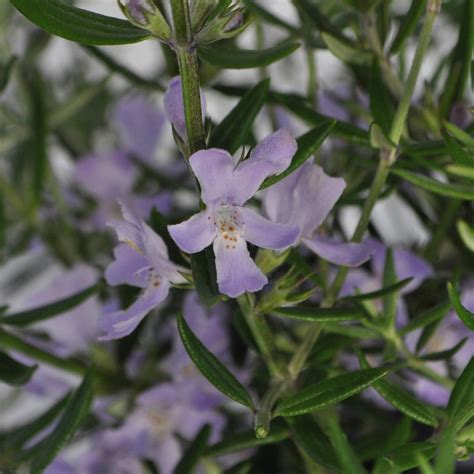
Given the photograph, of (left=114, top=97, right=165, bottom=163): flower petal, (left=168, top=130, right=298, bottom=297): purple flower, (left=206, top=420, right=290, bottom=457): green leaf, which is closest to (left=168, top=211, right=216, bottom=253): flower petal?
(left=168, top=130, right=298, bottom=297): purple flower

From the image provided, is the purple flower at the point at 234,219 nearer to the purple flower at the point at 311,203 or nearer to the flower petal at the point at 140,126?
the purple flower at the point at 311,203

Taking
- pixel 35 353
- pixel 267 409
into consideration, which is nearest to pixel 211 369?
pixel 267 409

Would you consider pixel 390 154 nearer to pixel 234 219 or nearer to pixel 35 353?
pixel 234 219

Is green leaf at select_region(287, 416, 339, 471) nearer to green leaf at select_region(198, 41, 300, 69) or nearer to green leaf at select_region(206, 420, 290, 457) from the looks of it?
green leaf at select_region(206, 420, 290, 457)

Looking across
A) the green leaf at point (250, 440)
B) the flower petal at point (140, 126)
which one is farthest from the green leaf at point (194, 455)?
the flower petal at point (140, 126)

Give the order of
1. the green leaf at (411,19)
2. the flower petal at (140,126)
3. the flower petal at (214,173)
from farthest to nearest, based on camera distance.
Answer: the flower petal at (140,126)
the green leaf at (411,19)
the flower petal at (214,173)

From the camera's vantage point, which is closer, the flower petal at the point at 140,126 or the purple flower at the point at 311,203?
the purple flower at the point at 311,203
